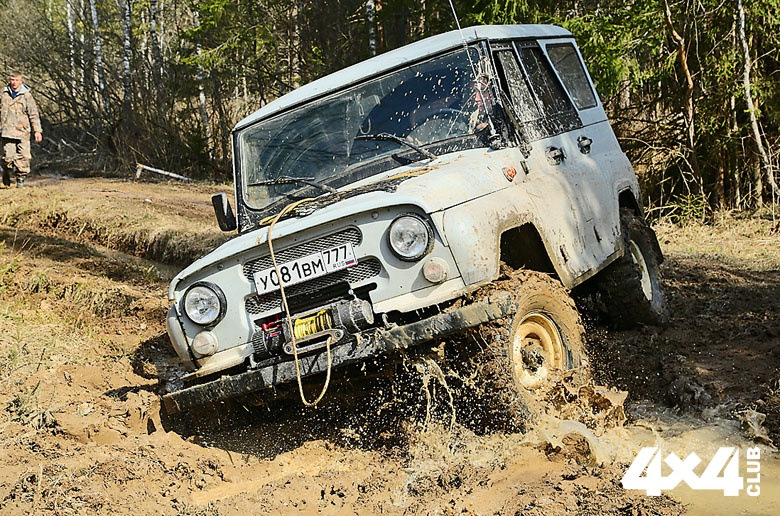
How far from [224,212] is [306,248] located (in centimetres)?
134

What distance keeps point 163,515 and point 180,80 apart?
16.9 metres

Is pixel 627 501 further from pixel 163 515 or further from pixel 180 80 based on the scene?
pixel 180 80

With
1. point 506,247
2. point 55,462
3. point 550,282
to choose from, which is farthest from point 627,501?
point 55,462

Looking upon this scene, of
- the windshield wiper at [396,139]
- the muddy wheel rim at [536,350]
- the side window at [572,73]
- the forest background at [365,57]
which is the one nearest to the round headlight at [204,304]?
the windshield wiper at [396,139]

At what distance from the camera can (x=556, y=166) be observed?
17.4ft

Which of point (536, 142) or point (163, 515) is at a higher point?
point (536, 142)

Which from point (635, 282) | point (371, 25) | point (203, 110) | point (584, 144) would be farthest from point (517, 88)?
point (203, 110)

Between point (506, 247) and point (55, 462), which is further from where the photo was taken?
point (506, 247)

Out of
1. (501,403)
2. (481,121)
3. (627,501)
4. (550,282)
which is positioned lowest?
(627,501)

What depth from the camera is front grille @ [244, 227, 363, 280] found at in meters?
4.38

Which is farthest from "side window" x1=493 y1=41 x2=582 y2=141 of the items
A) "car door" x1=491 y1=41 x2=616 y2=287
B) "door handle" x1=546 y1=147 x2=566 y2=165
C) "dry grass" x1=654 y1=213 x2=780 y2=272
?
"dry grass" x1=654 y1=213 x2=780 y2=272

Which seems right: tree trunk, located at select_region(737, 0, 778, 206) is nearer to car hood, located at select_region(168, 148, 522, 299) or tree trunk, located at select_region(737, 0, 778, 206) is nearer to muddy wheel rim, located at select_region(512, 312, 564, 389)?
car hood, located at select_region(168, 148, 522, 299)

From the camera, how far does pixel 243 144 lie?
5.61 metres

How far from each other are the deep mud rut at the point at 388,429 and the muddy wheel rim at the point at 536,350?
4.7 inches
